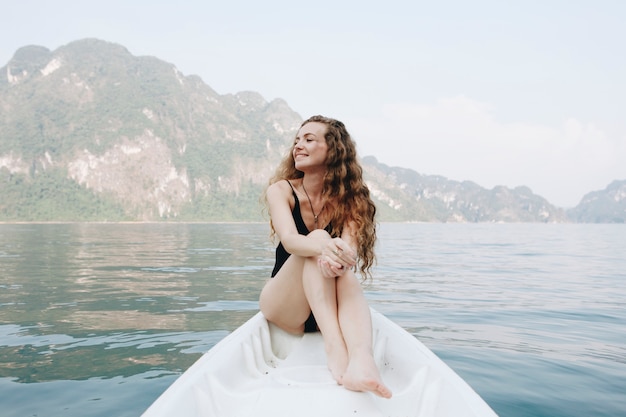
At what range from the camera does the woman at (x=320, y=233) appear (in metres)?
2.70

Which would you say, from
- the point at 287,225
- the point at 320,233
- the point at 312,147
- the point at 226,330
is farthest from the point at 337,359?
the point at 226,330

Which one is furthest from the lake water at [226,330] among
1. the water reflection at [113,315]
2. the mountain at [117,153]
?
the mountain at [117,153]

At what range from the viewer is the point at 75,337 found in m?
5.26

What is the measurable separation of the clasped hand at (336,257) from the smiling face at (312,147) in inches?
30.8

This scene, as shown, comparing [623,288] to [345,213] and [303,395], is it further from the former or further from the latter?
[303,395]

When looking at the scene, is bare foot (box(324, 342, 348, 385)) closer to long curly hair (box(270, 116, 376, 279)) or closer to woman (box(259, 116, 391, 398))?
woman (box(259, 116, 391, 398))

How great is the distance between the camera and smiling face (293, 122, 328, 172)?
3.29m

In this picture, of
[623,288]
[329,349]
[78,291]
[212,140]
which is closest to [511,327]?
[329,349]

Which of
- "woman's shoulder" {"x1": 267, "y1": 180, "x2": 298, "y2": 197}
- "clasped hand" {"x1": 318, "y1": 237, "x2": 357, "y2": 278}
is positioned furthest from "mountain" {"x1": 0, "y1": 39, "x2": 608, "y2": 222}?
"clasped hand" {"x1": 318, "y1": 237, "x2": 357, "y2": 278}

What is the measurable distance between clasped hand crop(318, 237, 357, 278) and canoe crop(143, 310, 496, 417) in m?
0.53

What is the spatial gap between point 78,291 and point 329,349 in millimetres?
7180

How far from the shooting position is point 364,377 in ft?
7.14

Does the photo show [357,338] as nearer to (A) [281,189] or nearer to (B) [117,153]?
(A) [281,189]

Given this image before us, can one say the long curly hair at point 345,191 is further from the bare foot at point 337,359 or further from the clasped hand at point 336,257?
the bare foot at point 337,359
